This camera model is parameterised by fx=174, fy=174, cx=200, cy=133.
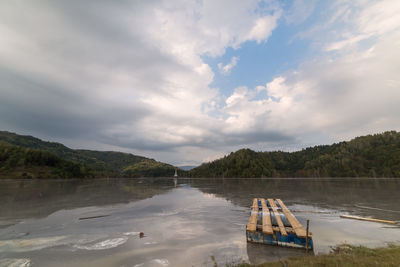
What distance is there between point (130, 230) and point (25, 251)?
226 inches

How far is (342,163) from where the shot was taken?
152375mm

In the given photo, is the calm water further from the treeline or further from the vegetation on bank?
the treeline

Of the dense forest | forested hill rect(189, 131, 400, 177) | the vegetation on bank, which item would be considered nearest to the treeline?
the dense forest

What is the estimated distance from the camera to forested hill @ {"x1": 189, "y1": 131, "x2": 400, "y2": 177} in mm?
133812

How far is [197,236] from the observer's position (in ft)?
39.2

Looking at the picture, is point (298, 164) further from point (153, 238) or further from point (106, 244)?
point (106, 244)

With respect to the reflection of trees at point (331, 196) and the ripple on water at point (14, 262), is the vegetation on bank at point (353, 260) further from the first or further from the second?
the reflection of trees at point (331, 196)

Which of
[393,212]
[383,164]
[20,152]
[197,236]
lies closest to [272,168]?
[383,164]

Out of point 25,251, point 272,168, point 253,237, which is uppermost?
→ point 272,168

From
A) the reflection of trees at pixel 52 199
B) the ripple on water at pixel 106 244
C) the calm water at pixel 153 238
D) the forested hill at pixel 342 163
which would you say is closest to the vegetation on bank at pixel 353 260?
the calm water at pixel 153 238

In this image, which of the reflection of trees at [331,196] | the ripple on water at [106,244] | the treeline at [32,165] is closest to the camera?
the ripple on water at [106,244]

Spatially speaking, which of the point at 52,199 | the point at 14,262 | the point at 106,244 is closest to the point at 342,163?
the point at 106,244

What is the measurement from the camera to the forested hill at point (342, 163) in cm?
13381

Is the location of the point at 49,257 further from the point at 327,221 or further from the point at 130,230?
the point at 327,221
